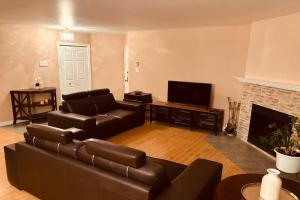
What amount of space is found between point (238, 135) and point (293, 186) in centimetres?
284

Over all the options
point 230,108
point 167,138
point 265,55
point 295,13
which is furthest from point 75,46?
point 295,13

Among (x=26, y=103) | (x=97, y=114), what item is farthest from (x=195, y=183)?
(x=26, y=103)

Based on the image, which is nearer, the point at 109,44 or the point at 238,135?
the point at 238,135

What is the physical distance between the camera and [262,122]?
411 centimetres

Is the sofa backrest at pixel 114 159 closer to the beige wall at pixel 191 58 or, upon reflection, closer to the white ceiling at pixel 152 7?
the white ceiling at pixel 152 7

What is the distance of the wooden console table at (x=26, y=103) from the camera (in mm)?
5270

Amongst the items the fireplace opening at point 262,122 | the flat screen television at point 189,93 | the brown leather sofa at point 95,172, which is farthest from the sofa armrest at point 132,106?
the brown leather sofa at point 95,172

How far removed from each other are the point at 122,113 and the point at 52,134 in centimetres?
281

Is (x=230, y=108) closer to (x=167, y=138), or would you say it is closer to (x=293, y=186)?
(x=167, y=138)

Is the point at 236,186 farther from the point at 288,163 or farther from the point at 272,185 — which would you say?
the point at 288,163

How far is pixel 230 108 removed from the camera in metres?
4.94

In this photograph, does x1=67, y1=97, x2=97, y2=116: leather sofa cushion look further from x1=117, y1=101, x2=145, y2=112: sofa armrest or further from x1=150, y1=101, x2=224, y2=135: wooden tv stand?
x1=150, y1=101, x2=224, y2=135: wooden tv stand

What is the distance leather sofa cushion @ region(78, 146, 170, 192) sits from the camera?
5.48ft

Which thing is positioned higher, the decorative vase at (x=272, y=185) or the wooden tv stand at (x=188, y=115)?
the decorative vase at (x=272, y=185)
